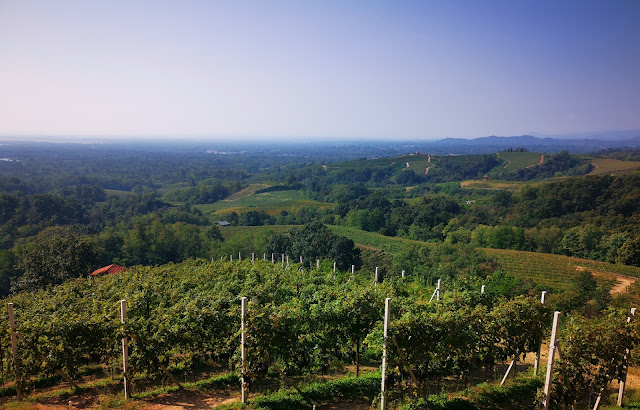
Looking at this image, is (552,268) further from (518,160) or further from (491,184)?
(518,160)

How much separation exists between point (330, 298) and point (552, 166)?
13789 cm

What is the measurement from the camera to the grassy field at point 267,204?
85.7 m

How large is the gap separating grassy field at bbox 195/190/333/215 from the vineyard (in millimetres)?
70506

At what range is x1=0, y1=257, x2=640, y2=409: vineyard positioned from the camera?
7.71 m

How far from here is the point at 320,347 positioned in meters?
9.26

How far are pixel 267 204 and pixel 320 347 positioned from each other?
89.3 m

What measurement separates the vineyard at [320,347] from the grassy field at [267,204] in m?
70.5

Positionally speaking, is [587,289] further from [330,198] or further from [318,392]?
[330,198]

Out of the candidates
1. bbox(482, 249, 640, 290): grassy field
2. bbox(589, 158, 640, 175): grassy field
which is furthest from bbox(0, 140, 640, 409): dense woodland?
bbox(589, 158, 640, 175): grassy field

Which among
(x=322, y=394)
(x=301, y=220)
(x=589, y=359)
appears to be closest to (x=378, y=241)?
(x=301, y=220)

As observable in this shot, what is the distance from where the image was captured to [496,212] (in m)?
68.5

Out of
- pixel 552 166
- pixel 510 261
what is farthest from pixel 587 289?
pixel 552 166

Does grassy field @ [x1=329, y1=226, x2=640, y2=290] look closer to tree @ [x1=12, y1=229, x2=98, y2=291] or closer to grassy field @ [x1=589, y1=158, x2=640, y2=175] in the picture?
tree @ [x1=12, y1=229, x2=98, y2=291]

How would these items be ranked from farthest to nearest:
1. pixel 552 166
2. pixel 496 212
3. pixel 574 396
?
pixel 552 166, pixel 496 212, pixel 574 396
